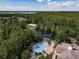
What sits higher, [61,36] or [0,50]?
[0,50]

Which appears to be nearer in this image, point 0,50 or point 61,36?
point 0,50

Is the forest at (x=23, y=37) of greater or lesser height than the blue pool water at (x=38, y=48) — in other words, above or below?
above

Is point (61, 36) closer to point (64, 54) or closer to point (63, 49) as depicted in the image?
point (63, 49)

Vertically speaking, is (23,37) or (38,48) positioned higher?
(23,37)

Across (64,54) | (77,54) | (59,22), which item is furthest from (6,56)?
(59,22)

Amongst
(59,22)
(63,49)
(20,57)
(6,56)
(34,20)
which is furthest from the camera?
(34,20)

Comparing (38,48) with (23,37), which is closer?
(23,37)

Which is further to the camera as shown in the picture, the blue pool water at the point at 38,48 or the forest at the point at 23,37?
the blue pool water at the point at 38,48

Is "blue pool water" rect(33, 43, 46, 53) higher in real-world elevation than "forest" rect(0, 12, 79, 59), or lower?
lower

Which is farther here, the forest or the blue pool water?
the blue pool water

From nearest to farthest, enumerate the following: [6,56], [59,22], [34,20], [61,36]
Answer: [6,56]
[61,36]
[59,22]
[34,20]
